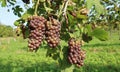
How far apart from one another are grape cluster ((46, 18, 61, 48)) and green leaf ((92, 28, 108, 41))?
304mm

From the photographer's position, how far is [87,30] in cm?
206

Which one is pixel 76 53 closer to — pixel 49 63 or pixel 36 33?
pixel 36 33

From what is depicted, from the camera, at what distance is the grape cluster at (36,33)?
5.60 feet

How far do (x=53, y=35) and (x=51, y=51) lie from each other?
0.47 meters

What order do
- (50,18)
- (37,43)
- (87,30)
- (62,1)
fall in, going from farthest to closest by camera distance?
1. (62,1)
2. (87,30)
3. (50,18)
4. (37,43)

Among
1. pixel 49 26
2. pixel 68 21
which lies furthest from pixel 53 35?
pixel 68 21

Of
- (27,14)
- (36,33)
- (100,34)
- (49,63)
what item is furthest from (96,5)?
(49,63)

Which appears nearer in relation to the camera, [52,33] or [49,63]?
[52,33]

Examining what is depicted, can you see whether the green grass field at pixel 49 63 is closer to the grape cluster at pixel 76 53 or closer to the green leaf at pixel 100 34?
the green leaf at pixel 100 34

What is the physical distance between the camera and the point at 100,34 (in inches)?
78.4

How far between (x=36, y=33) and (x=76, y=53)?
0.84ft

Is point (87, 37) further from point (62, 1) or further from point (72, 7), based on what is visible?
point (62, 1)

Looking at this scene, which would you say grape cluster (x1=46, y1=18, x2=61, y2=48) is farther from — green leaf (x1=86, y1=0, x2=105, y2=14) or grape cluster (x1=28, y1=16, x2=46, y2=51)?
green leaf (x1=86, y1=0, x2=105, y2=14)

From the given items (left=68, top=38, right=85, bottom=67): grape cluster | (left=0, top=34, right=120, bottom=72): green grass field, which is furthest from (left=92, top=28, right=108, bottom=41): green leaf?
(left=0, top=34, right=120, bottom=72): green grass field
